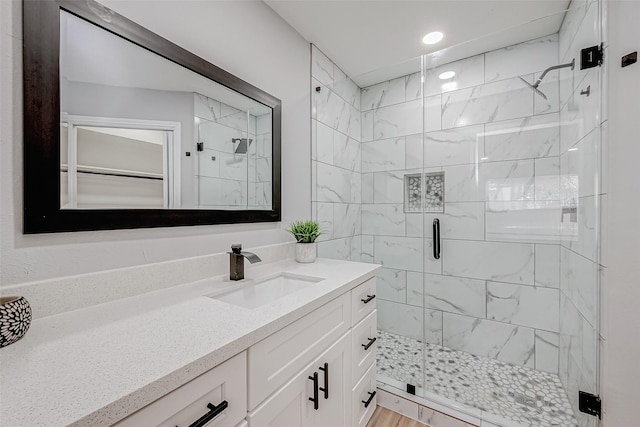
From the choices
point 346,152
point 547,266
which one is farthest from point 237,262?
point 547,266

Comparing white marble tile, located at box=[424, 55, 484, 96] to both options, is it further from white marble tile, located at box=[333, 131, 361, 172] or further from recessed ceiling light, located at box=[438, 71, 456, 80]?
white marble tile, located at box=[333, 131, 361, 172]

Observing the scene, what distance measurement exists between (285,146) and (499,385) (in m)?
2.12

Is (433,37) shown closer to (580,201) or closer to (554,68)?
(554,68)

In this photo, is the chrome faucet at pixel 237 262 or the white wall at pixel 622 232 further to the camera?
the chrome faucet at pixel 237 262

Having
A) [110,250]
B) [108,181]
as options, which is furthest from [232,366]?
[108,181]

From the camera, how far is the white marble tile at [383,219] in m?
2.44

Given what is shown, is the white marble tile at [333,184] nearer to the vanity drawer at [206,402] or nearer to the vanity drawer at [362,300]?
the vanity drawer at [362,300]

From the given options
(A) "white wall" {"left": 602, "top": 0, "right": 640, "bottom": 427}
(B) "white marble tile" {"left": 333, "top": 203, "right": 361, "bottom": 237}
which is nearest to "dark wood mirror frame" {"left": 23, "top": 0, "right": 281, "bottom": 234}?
(B) "white marble tile" {"left": 333, "top": 203, "right": 361, "bottom": 237}

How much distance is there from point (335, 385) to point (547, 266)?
1767mm

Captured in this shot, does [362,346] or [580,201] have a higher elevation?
[580,201]

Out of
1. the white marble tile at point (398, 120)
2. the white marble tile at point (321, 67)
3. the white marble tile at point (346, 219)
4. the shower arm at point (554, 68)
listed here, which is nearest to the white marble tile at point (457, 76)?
the white marble tile at point (398, 120)

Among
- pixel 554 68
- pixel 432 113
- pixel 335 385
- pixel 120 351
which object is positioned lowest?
pixel 335 385

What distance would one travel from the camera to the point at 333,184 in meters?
2.21

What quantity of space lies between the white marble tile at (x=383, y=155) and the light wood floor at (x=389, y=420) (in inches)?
73.5
